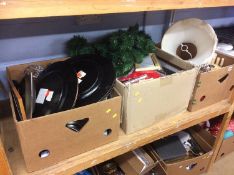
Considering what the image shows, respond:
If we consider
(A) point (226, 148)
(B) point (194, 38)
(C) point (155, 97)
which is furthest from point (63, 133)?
(A) point (226, 148)

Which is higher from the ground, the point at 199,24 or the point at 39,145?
the point at 199,24

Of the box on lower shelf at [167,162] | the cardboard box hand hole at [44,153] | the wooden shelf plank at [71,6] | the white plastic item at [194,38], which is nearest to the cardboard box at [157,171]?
the box on lower shelf at [167,162]

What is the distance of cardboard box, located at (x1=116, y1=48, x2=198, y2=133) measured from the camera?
848mm

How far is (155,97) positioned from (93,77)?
261 millimetres

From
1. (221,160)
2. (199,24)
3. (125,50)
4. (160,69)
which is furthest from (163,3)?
(221,160)

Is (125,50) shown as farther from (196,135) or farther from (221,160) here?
(221,160)

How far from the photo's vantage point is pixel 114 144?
90 cm

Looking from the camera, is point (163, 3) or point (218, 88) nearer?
point (163, 3)

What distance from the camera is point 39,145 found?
71cm

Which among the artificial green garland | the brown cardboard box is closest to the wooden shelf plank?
the artificial green garland

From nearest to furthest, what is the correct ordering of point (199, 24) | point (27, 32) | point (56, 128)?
point (56, 128)
point (27, 32)
point (199, 24)

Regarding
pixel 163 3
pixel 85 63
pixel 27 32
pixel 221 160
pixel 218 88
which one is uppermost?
pixel 27 32

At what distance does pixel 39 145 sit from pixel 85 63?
0.38m

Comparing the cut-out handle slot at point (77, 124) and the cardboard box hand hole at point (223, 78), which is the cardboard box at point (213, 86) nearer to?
the cardboard box hand hole at point (223, 78)
